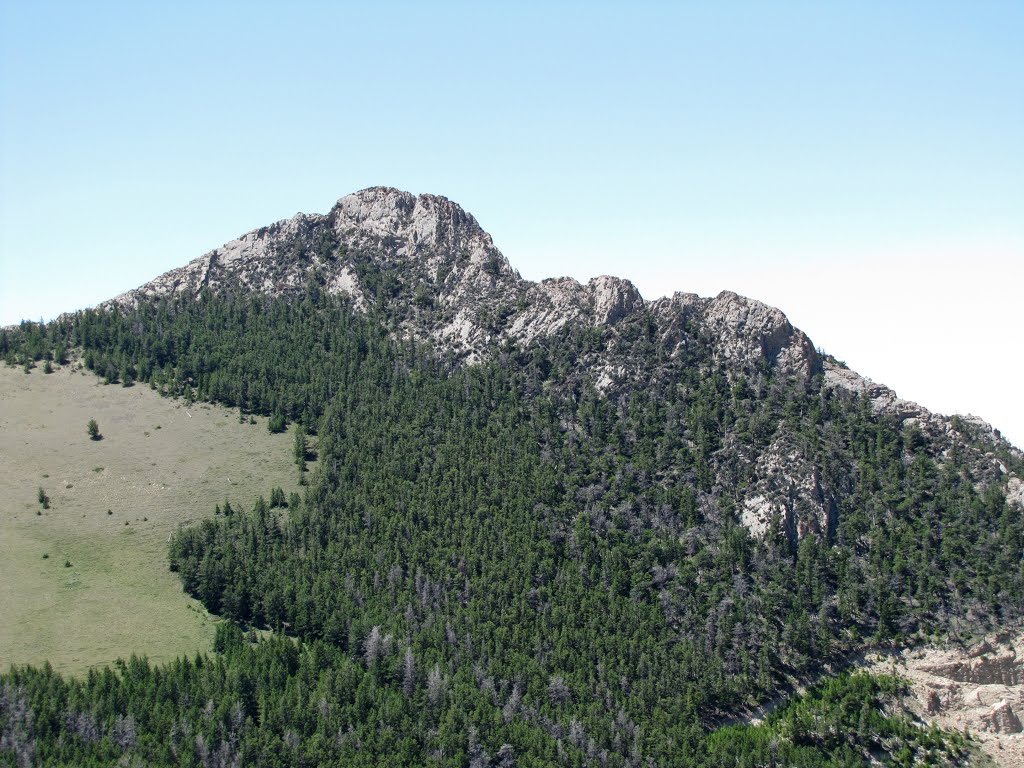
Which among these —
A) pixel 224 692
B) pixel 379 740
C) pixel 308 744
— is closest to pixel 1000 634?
pixel 379 740

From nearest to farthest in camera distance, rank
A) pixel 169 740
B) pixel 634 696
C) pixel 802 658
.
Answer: pixel 169 740 → pixel 634 696 → pixel 802 658

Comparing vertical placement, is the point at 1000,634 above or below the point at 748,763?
above

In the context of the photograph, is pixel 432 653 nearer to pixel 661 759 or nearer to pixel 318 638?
pixel 318 638

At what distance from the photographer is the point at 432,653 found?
18638cm

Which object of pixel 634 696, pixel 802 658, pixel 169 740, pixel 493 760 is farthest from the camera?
pixel 802 658

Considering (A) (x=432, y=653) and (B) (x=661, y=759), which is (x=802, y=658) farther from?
(A) (x=432, y=653)

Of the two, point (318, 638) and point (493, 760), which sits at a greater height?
point (318, 638)

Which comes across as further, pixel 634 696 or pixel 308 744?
pixel 634 696

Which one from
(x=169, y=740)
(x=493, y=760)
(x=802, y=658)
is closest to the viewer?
(x=169, y=740)

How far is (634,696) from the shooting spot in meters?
184

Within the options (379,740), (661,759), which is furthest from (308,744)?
(661,759)

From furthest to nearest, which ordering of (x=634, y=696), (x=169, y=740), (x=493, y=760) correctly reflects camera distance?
(x=634, y=696) → (x=493, y=760) → (x=169, y=740)

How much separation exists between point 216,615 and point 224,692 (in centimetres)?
3205

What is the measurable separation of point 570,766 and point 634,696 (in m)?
23.4
